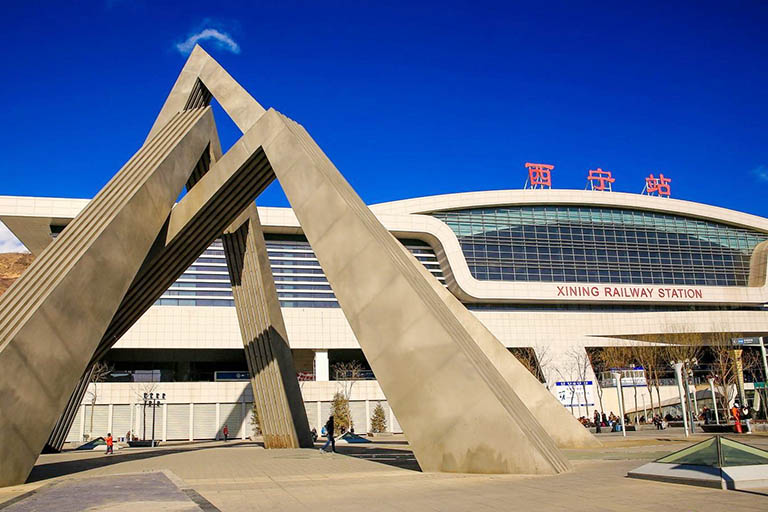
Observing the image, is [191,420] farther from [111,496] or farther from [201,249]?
[111,496]

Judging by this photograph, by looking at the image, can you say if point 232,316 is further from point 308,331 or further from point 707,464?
point 707,464

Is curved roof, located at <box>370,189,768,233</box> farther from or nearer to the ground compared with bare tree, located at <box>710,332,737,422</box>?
farther from the ground

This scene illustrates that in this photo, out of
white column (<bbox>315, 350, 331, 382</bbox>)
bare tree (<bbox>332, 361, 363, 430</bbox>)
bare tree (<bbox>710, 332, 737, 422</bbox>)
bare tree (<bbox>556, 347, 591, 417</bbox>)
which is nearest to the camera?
bare tree (<bbox>710, 332, 737, 422</bbox>)

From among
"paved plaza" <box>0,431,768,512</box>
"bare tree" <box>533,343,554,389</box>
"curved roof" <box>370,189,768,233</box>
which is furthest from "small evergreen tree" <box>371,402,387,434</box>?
"paved plaza" <box>0,431,768,512</box>

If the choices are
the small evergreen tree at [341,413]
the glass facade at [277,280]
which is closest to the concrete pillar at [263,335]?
the small evergreen tree at [341,413]

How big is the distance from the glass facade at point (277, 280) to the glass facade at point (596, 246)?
46.5 feet

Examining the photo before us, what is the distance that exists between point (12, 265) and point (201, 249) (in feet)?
511

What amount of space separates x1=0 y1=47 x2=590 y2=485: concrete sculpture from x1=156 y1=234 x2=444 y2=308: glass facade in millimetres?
35220

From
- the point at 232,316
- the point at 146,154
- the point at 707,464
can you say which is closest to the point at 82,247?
the point at 146,154

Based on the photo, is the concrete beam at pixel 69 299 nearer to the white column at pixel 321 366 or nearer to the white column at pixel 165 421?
the white column at pixel 165 421

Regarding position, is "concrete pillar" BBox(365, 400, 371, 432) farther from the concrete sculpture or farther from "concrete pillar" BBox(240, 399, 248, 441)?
the concrete sculpture

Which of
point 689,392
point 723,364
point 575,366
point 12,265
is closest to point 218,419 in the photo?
point 575,366

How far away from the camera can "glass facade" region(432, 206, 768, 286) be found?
205ft

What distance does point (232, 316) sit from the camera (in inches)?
1934
